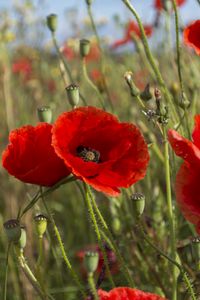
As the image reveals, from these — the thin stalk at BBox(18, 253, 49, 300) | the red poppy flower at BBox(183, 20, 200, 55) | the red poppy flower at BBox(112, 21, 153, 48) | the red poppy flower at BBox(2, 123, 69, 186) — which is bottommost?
the thin stalk at BBox(18, 253, 49, 300)

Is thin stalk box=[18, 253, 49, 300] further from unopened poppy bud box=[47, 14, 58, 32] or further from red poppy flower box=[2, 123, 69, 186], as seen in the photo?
unopened poppy bud box=[47, 14, 58, 32]

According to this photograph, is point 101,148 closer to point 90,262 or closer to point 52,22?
point 90,262

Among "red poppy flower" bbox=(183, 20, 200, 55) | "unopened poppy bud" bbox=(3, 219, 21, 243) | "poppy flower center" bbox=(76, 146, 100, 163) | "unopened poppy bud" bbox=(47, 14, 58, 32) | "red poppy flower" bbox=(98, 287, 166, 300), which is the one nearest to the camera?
"red poppy flower" bbox=(98, 287, 166, 300)

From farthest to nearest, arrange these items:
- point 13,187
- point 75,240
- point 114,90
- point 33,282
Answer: point 114,90
point 75,240
point 13,187
point 33,282

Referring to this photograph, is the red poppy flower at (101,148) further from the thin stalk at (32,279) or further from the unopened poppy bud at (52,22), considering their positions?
the unopened poppy bud at (52,22)

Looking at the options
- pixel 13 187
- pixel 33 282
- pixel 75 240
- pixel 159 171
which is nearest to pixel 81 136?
pixel 33 282

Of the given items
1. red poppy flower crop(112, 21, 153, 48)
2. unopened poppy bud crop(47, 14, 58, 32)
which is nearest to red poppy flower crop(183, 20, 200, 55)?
unopened poppy bud crop(47, 14, 58, 32)

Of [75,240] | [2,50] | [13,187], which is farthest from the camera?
[2,50]

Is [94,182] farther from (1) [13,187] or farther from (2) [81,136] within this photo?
(1) [13,187]
